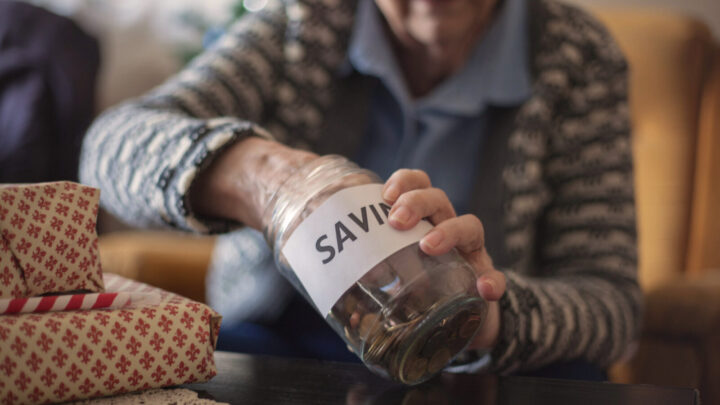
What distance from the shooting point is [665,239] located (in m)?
1.36

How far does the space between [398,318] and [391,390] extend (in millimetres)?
60

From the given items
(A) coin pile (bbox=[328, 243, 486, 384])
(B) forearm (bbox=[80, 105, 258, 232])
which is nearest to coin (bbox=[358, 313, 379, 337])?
(A) coin pile (bbox=[328, 243, 486, 384])

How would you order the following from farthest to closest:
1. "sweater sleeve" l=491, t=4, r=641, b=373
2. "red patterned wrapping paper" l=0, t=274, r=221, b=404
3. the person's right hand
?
"sweater sleeve" l=491, t=4, r=641, b=373 → the person's right hand → "red patterned wrapping paper" l=0, t=274, r=221, b=404

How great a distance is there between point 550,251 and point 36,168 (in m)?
1.05

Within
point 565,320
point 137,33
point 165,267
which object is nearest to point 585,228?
point 565,320

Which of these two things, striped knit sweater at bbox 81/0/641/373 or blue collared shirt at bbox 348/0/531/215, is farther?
blue collared shirt at bbox 348/0/531/215

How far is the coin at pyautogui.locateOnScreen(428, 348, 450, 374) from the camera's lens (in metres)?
0.38

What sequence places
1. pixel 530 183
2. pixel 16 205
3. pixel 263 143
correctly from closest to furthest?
pixel 16 205 → pixel 263 143 → pixel 530 183

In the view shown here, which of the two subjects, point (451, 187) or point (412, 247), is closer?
point (412, 247)

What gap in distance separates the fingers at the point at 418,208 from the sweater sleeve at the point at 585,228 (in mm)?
164

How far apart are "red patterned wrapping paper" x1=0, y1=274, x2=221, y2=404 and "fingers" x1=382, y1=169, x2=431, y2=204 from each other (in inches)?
5.0

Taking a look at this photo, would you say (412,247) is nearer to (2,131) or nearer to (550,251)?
(550,251)

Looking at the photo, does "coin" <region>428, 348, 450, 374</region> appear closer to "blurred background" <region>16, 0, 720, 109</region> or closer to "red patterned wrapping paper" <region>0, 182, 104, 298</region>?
"red patterned wrapping paper" <region>0, 182, 104, 298</region>

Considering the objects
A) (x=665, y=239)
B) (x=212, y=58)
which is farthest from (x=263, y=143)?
(x=665, y=239)
